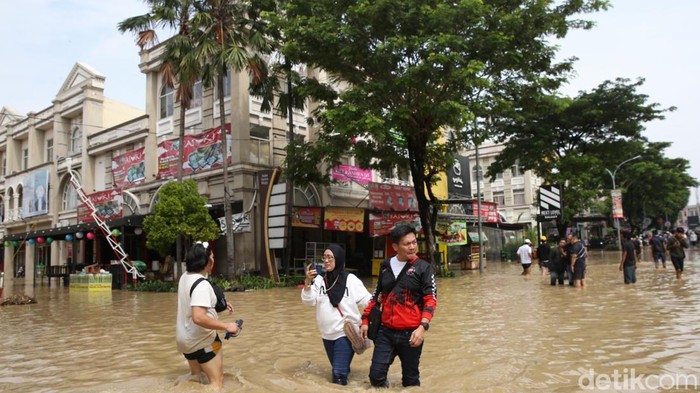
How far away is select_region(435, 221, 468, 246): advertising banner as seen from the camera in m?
26.8

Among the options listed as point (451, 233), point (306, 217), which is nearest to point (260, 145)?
point (306, 217)

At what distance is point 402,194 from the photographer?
26672 millimetres

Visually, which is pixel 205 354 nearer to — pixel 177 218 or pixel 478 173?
pixel 177 218

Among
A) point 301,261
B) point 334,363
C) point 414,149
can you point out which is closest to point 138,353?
point 334,363

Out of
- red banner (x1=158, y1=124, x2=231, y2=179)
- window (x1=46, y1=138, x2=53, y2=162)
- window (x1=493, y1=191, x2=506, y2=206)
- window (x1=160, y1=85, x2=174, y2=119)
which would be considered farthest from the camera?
window (x1=493, y1=191, x2=506, y2=206)

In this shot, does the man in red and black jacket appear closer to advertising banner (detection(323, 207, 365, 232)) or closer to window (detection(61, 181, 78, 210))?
advertising banner (detection(323, 207, 365, 232))

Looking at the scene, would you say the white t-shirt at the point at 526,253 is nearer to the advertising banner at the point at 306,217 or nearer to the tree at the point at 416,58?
the tree at the point at 416,58


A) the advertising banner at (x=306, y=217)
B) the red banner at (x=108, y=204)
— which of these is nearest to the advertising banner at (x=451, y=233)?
the advertising banner at (x=306, y=217)

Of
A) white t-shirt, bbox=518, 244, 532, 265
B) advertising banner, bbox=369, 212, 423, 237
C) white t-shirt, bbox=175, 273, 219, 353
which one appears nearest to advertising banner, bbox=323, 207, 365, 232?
advertising banner, bbox=369, 212, 423, 237

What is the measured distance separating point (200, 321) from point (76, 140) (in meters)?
34.6

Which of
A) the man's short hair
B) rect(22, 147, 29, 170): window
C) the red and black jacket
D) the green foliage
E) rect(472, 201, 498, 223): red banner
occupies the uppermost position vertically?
rect(22, 147, 29, 170): window

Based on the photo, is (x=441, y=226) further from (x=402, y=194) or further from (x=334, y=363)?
(x=334, y=363)

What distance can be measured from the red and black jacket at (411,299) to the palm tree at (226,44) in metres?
15.7

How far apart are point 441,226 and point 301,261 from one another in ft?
24.0
